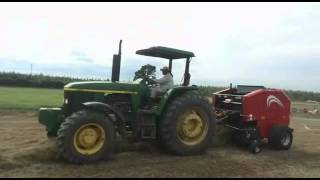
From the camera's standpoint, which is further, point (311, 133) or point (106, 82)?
point (311, 133)

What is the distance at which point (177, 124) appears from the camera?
11648mm

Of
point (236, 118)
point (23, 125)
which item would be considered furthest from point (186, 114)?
point (23, 125)

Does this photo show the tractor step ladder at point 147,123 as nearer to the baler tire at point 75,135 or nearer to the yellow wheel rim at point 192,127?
the yellow wheel rim at point 192,127

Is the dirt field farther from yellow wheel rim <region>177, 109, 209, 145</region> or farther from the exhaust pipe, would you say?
the exhaust pipe

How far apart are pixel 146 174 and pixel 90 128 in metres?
1.49

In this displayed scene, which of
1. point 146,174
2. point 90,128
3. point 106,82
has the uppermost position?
point 106,82

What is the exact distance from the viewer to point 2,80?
175ft

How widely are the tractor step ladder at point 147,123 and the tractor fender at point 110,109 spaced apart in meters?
0.45

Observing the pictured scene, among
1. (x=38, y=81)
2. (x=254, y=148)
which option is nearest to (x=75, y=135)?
(x=254, y=148)

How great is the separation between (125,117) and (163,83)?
4.17 ft

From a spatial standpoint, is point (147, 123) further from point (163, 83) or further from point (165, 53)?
point (165, 53)

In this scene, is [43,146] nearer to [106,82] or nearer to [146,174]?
[106,82]

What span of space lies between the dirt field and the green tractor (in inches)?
13.3

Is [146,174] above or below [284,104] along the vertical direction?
below
